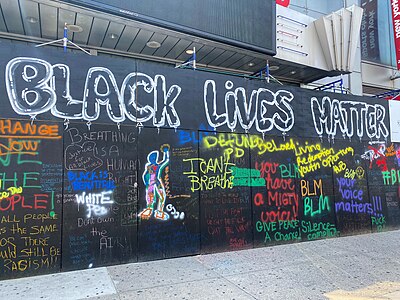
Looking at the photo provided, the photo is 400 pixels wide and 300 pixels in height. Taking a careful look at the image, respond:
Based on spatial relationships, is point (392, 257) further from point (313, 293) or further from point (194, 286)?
point (194, 286)

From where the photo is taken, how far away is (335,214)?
26.2ft

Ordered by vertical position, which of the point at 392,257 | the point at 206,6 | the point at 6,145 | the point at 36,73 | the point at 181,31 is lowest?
the point at 392,257

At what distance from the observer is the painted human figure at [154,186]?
19.2 ft

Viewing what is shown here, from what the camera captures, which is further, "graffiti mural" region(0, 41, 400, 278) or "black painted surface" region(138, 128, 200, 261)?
"black painted surface" region(138, 128, 200, 261)

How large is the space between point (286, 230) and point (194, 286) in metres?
3.32

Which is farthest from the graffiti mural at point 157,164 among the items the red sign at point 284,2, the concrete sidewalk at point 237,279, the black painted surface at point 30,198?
the red sign at point 284,2

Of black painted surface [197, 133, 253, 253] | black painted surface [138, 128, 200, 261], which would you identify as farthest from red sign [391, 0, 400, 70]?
black painted surface [138, 128, 200, 261]

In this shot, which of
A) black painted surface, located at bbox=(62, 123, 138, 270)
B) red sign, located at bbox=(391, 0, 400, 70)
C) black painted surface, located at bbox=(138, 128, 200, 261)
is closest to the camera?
black painted surface, located at bbox=(62, 123, 138, 270)

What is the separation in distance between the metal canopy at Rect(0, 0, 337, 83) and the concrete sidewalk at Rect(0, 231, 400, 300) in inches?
184

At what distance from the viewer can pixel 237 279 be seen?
4.92m

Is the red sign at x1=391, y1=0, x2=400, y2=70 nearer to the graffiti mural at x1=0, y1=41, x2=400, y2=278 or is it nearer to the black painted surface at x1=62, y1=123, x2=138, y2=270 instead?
the graffiti mural at x1=0, y1=41, x2=400, y2=278

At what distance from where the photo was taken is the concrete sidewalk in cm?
434

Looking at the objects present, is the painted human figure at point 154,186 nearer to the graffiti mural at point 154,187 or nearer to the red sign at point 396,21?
the graffiti mural at point 154,187

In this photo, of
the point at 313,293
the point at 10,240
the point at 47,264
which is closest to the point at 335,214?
the point at 313,293
